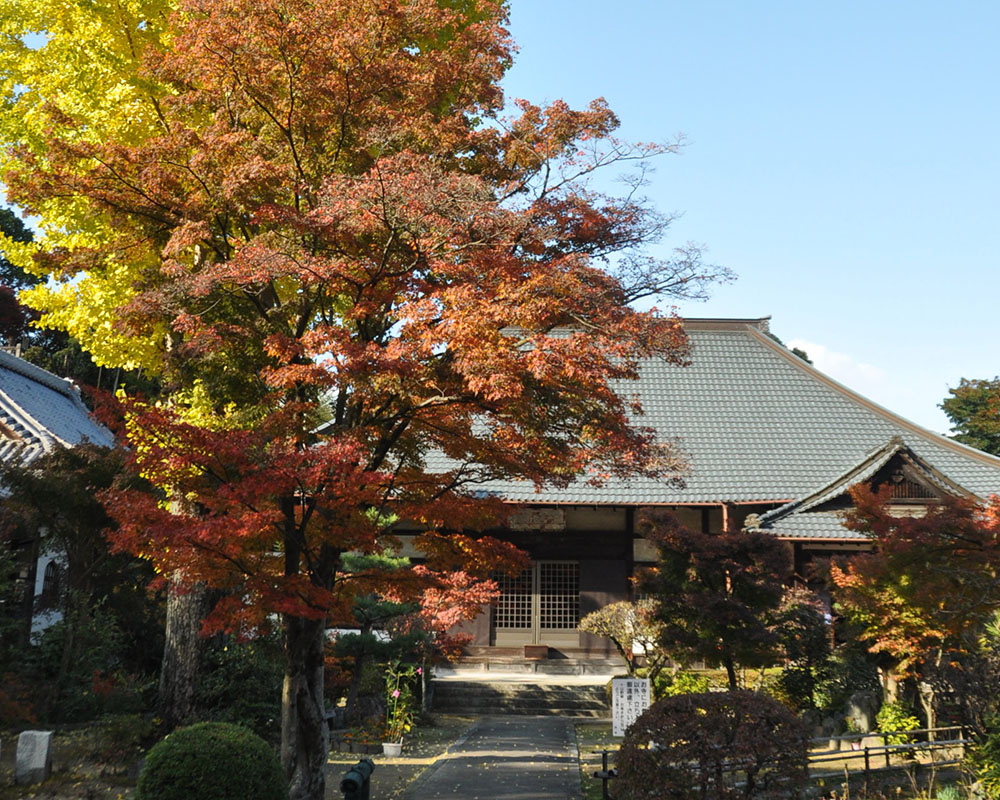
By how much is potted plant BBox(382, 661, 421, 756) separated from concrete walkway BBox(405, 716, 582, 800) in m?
0.94

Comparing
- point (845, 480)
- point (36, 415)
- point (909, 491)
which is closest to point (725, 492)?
point (845, 480)

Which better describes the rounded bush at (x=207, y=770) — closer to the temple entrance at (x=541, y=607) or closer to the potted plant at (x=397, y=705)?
the potted plant at (x=397, y=705)

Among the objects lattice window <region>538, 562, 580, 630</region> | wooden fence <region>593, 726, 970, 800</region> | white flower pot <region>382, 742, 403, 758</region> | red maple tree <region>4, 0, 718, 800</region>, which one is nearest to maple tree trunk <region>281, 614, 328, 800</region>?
red maple tree <region>4, 0, 718, 800</region>

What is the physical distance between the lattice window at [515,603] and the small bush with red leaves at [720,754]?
44.6ft

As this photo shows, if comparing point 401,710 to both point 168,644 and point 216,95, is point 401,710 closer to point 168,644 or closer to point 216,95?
point 168,644

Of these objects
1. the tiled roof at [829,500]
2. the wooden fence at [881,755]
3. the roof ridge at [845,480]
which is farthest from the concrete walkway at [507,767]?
the roof ridge at [845,480]

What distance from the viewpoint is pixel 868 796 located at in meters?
9.23

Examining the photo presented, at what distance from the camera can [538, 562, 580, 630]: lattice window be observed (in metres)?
20.8

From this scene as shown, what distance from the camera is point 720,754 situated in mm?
7125

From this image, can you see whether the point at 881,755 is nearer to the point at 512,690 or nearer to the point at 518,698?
the point at 518,698

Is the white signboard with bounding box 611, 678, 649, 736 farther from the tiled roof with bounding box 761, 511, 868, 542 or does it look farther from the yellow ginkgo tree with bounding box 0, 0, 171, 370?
the yellow ginkgo tree with bounding box 0, 0, 171, 370

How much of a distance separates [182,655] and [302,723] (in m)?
3.59

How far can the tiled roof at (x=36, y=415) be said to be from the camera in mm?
16047

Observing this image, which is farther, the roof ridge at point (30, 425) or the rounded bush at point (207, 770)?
the roof ridge at point (30, 425)
